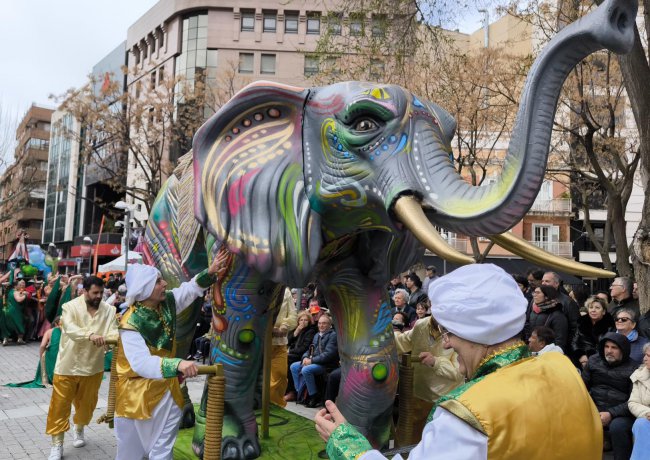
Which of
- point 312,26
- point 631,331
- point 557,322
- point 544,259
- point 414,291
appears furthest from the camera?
point 312,26

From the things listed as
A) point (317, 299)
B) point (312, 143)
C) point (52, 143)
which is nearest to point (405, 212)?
point (312, 143)

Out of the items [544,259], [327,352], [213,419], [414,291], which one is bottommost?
[327,352]

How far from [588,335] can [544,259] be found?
14.2ft

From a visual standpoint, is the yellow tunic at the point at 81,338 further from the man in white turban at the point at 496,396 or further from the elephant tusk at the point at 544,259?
the man in white turban at the point at 496,396

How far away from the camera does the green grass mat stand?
4.09 metres

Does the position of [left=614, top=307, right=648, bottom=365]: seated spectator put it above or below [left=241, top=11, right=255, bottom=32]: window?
below

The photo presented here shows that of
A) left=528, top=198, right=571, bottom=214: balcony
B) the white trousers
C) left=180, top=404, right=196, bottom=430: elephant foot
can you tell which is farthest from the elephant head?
left=528, top=198, right=571, bottom=214: balcony

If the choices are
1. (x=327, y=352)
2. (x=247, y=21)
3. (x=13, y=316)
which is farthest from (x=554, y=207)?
(x=327, y=352)

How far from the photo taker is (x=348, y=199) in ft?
10.4

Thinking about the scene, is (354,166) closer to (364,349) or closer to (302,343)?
(364,349)

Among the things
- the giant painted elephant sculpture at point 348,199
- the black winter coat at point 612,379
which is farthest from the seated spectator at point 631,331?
the giant painted elephant sculpture at point 348,199

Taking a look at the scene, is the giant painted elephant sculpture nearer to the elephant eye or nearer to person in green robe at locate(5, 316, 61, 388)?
the elephant eye

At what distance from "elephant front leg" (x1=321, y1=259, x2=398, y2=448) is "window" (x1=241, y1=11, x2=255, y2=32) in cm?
3308

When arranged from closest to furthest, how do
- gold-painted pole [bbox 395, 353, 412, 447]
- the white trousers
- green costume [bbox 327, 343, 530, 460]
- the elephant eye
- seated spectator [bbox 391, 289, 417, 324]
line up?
green costume [bbox 327, 343, 530, 460] → the elephant eye → the white trousers → gold-painted pole [bbox 395, 353, 412, 447] → seated spectator [bbox 391, 289, 417, 324]
